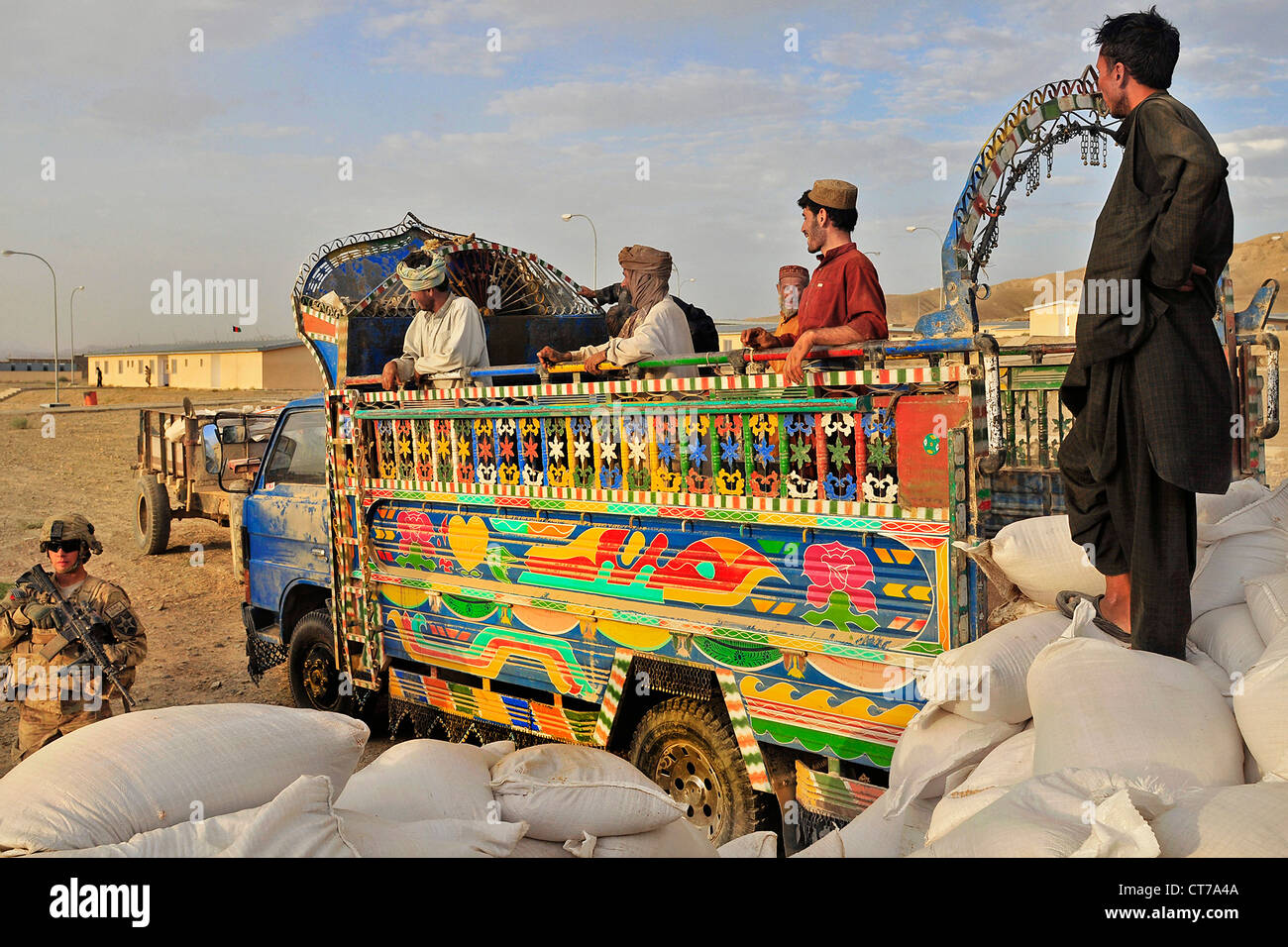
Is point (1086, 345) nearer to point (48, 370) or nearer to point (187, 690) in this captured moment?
point (187, 690)

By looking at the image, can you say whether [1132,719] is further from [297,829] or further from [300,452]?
[300,452]

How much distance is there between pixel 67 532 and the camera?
15.5ft

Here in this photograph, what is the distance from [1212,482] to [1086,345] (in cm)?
48

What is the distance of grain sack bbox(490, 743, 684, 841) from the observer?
3113 mm

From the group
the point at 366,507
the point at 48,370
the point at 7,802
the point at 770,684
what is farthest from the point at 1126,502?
the point at 48,370

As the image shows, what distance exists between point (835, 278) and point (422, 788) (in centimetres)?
275

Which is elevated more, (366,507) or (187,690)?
(366,507)

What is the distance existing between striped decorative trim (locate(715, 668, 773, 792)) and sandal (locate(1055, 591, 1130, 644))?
1.22 meters

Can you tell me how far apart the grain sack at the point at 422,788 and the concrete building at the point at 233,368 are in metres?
53.8

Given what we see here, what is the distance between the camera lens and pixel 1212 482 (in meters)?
2.94

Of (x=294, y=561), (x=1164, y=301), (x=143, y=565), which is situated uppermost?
(x=1164, y=301)

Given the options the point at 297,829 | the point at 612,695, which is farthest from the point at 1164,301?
the point at 612,695

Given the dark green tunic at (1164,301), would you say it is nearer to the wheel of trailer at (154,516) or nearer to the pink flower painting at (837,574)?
the pink flower painting at (837,574)
